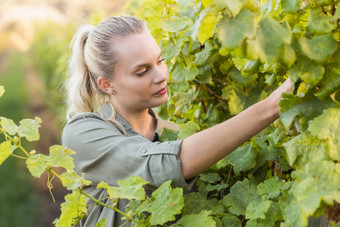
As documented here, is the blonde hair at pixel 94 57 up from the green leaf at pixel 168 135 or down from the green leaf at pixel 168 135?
up

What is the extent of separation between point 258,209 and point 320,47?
47 cm

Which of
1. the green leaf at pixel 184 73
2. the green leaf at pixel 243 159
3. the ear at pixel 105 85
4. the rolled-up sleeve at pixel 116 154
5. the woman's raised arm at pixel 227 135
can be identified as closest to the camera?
the woman's raised arm at pixel 227 135

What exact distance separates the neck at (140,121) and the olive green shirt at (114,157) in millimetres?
107

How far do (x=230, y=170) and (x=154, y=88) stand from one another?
48 centimetres

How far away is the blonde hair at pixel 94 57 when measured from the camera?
6.68 ft

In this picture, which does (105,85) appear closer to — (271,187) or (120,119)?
(120,119)

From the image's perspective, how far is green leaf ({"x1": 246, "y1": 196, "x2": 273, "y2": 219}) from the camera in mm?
1236

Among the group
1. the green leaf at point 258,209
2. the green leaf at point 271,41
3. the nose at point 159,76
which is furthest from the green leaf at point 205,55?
the green leaf at point 271,41

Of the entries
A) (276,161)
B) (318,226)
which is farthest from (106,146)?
(318,226)

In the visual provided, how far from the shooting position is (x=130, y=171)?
4.82 feet

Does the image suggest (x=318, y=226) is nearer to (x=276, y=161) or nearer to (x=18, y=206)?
(x=276, y=161)

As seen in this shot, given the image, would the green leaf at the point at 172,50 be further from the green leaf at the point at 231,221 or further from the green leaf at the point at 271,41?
the green leaf at the point at 271,41

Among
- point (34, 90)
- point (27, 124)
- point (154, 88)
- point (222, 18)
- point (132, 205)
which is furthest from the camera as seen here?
point (34, 90)

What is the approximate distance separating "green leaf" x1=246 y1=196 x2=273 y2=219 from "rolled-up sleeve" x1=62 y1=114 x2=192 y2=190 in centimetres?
22
